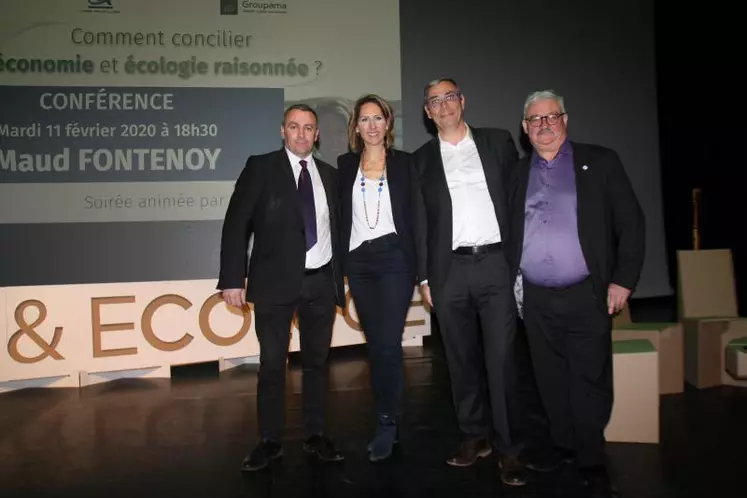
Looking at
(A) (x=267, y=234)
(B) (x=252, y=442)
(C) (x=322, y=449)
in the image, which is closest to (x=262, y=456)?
(C) (x=322, y=449)

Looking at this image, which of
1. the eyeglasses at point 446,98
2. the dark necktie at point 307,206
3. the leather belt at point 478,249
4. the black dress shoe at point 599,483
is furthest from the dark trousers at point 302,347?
the black dress shoe at point 599,483

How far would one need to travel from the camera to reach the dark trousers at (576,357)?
2.34m

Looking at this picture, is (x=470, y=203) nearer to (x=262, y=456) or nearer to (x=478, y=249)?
(x=478, y=249)

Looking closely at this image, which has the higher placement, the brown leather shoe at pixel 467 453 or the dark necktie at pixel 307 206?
the dark necktie at pixel 307 206

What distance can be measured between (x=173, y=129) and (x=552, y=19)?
384cm

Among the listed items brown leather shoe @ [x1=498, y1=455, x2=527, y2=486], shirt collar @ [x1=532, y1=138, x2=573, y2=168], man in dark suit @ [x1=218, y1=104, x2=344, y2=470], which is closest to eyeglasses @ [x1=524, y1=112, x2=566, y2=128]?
shirt collar @ [x1=532, y1=138, x2=573, y2=168]

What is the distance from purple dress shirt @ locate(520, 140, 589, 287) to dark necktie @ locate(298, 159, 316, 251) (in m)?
0.86

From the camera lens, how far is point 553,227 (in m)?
2.33

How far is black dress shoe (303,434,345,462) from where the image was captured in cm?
266

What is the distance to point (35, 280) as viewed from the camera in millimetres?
5562

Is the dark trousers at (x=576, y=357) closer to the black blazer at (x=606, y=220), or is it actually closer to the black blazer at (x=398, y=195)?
the black blazer at (x=606, y=220)

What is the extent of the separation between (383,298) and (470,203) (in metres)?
0.52

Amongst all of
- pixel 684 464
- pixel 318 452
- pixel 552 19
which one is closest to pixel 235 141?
pixel 552 19

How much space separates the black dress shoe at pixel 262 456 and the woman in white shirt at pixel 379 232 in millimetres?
430
